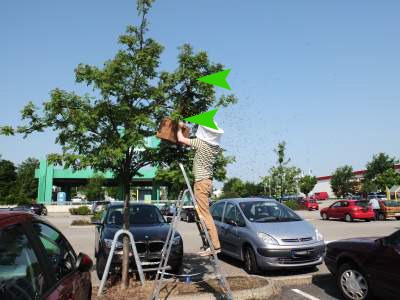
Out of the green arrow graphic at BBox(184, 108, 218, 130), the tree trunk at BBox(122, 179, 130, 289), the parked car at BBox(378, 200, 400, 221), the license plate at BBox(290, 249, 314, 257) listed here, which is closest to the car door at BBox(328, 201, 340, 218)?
the parked car at BBox(378, 200, 400, 221)

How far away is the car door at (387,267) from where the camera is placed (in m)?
5.83

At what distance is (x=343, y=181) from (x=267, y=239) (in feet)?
266

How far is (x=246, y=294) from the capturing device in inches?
272

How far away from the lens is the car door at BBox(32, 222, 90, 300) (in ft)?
11.6

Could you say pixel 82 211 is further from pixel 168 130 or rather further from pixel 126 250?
pixel 168 130

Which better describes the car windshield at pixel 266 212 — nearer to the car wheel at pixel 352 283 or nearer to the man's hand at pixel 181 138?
the car wheel at pixel 352 283

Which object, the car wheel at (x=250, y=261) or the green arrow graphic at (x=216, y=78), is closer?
the green arrow graphic at (x=216, y=78)

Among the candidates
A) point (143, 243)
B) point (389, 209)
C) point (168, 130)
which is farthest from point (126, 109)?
point (389, 209)

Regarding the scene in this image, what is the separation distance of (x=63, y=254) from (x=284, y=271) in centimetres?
656

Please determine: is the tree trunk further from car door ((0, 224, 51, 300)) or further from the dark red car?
car door ((0, 224, 51, 300))

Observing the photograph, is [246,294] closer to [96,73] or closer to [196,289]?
[196,289]

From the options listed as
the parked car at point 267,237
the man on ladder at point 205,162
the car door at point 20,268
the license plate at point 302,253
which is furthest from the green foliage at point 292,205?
the car door at point 20,268

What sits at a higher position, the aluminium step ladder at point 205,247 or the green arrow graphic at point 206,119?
the green arrow graphic at point 206,119

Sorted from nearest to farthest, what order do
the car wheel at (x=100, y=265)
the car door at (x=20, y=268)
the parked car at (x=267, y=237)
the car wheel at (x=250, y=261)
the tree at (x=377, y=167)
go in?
the car door at (x=20, y=268) → the car wheel at (x=100, y=265) → the parked car at (x=267, y=237) → the car wheel at (x=250, y=261) → the tree at (x=377, y=167)
